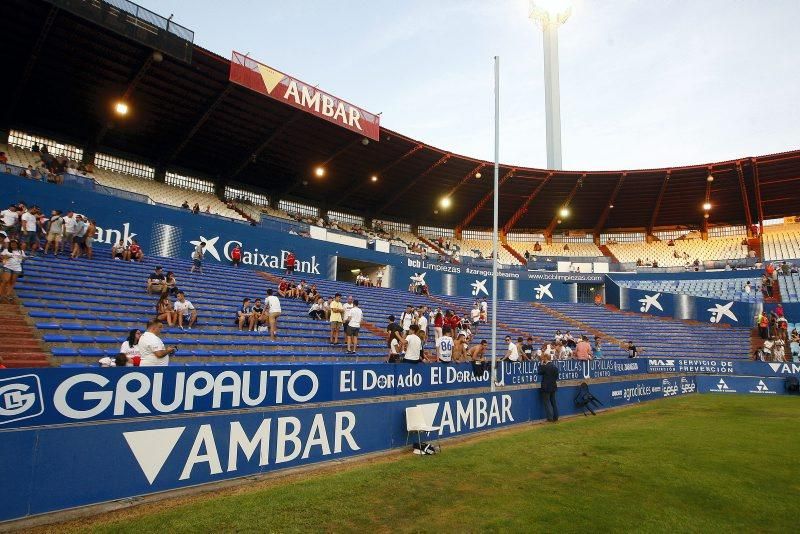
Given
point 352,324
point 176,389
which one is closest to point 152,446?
point 176,389

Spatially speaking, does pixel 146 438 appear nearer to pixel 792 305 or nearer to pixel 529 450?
pixel 529 450

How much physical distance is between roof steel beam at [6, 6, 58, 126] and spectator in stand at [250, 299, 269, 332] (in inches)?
564

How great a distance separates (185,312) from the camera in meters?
13.4

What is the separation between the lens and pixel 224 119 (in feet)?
85.9

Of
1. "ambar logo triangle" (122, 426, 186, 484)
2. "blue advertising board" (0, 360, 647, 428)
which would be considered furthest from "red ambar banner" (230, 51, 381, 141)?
"ambar logo triangle" (122, 426, 186, 484)

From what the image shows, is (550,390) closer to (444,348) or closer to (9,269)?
(444,348)

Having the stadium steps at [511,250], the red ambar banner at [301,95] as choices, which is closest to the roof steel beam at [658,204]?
the stadium steps at [511,250]

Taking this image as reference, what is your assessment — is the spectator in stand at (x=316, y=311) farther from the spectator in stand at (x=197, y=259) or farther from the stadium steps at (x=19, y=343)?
the stadium steps at (x=19, y=343)

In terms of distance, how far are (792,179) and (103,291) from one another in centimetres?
4507

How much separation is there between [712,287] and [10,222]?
39416 millimetres

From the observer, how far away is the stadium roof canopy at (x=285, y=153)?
21078 millimetres

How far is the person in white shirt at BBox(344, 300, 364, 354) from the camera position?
14141 millimetres

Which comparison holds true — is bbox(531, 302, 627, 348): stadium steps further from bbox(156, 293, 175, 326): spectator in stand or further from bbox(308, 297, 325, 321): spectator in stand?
bbox(156, 293, 175, 326): spectator in stand

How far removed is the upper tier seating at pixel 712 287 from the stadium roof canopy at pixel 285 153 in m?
8.23
